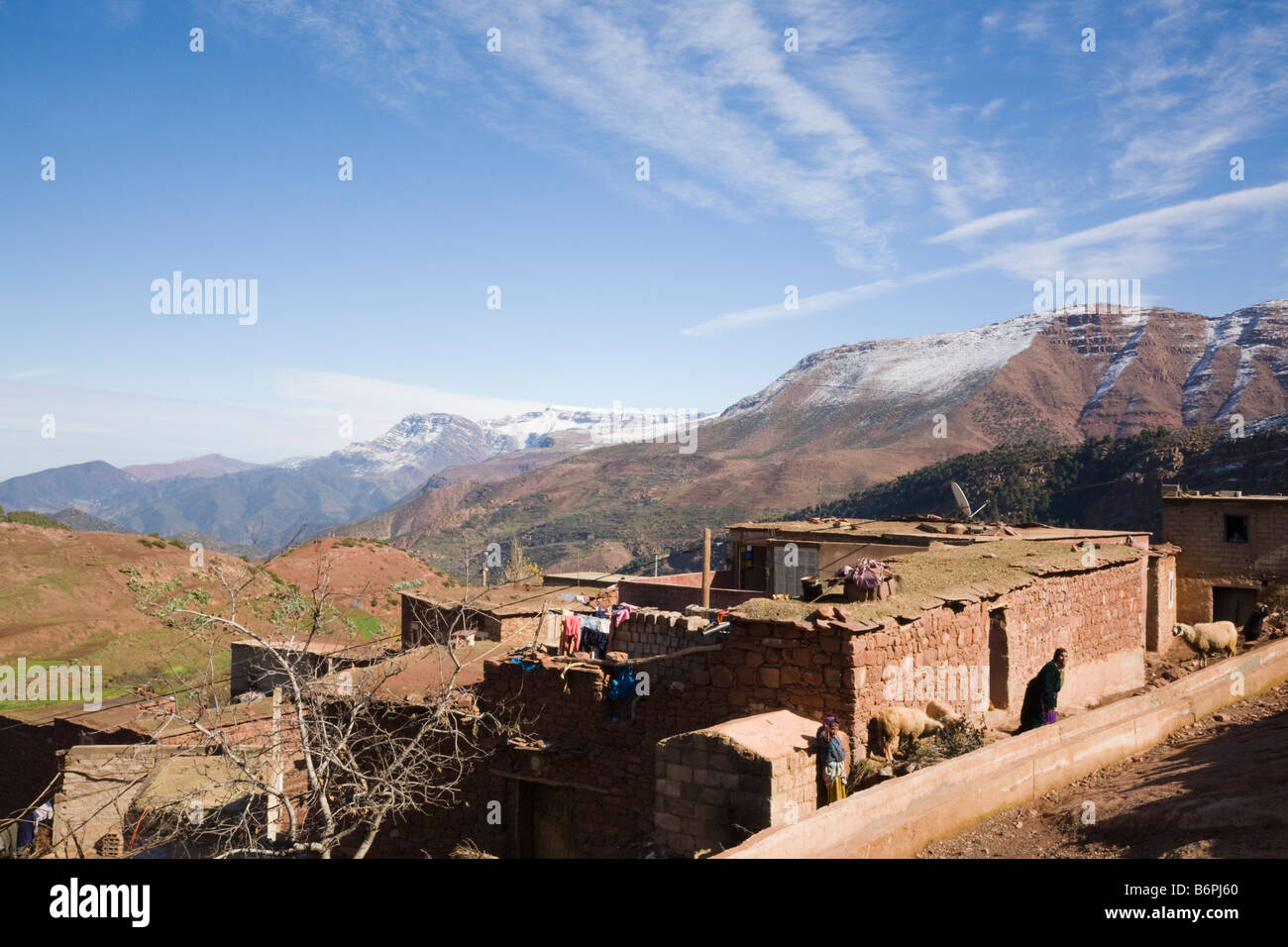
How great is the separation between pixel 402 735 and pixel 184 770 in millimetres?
4499

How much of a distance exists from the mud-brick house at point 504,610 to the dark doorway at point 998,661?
6.46 meters

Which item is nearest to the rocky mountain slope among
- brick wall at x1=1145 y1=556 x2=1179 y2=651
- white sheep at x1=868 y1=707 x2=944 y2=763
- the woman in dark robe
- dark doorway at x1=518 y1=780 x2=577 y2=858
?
brick wall at x1=1145 y1=556 x2=1179 y2=651

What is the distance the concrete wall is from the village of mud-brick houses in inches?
49.7

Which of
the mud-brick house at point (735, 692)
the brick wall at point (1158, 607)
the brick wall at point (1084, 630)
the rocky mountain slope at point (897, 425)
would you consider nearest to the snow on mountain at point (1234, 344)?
the rocky mountain slope at point (897, 425)

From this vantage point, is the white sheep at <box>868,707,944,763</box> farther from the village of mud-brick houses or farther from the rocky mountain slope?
the rocky mountain slope

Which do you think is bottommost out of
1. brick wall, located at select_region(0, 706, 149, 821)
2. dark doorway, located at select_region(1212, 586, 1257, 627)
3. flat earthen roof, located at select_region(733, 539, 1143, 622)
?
brick wall, located at select_region(0, 706, 149, 821)

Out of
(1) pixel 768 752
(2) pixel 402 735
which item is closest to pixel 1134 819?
(1) pixel 768 752

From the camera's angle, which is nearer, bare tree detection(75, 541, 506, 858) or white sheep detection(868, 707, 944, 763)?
white sheep detection(868, 707, 944, 763)

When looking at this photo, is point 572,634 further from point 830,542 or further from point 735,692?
point 830,542

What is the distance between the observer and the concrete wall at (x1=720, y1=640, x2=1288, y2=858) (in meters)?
6.94

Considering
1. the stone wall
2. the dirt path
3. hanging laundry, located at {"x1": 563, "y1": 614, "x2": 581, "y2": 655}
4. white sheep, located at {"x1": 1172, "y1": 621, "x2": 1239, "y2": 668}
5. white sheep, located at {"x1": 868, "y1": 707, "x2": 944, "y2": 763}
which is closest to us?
the dirt path

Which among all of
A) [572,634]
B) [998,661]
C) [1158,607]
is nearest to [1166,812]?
[998,661]

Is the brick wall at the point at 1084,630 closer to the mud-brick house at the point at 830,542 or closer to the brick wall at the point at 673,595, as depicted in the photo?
the mud-brick house at the point at 830,542

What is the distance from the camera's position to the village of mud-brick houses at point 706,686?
29.7 feet
